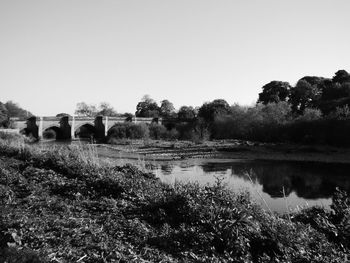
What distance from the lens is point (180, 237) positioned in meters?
4.67

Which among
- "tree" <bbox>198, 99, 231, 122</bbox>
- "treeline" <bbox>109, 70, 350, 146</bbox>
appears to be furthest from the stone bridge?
"tree" <bbox>198, 99, 231, 122</bbox>

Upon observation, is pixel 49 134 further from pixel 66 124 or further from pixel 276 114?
pixel 276 114

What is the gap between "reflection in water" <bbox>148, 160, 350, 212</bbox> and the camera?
1383cm

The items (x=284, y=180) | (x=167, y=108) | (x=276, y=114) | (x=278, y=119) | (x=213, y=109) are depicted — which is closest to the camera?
(x=284, y=180)

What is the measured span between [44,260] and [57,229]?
1161mm

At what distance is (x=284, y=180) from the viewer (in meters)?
20.2

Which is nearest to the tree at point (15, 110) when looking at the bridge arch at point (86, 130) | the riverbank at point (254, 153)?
the bridge arch at point (86, 130)

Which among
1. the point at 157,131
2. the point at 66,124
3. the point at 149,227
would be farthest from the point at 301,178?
the point at 66,124

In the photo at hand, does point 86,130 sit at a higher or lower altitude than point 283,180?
higher

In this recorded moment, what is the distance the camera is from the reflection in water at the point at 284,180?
13.8m

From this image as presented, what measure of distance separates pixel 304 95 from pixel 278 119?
17174 mm

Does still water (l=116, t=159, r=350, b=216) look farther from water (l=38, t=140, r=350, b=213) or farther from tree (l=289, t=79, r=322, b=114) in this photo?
tree (l=289, t=79, r=322, b=114)

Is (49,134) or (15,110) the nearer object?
(49,134)

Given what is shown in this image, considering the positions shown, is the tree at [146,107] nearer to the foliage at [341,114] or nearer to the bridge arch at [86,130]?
the bridge arch at [86,130]
